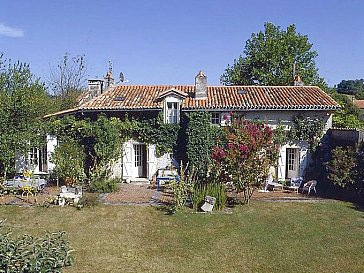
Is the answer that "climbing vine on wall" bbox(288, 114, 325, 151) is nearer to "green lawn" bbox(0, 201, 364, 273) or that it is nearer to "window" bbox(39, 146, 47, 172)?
"green lawn" bbox(0, 201, 364, 273)

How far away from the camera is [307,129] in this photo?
21672 mm

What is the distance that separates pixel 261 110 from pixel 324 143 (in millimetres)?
4240

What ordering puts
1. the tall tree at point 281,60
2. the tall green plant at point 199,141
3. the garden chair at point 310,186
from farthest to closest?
the tall tree at point 281,60
the tall green plant at point 199,141
the garden chair at point 310,186

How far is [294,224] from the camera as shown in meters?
14.4

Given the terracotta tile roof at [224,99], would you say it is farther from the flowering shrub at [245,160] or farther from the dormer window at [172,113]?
the flowering shrub at [245,160]

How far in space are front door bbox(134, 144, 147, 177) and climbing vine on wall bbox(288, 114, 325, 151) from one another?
341 inches

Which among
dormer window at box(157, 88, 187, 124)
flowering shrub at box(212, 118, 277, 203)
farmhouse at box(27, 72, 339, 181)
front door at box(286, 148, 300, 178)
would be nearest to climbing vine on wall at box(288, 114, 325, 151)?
farmhouse at box(27, 72, 339, 181)

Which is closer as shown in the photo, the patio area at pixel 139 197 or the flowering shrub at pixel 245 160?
the flowering shrub at pixel 245 160

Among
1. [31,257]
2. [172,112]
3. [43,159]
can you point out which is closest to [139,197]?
[172,112]

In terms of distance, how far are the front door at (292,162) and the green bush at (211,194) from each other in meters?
7.16

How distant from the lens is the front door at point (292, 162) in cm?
2233

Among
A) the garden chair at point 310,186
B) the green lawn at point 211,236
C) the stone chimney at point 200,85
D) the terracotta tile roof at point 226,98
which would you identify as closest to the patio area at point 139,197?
the garden chair at point 310,186

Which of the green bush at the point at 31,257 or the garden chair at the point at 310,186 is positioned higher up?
the green bush at the point at 31,257

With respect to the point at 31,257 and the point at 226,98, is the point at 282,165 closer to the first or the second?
the point at 226,98
